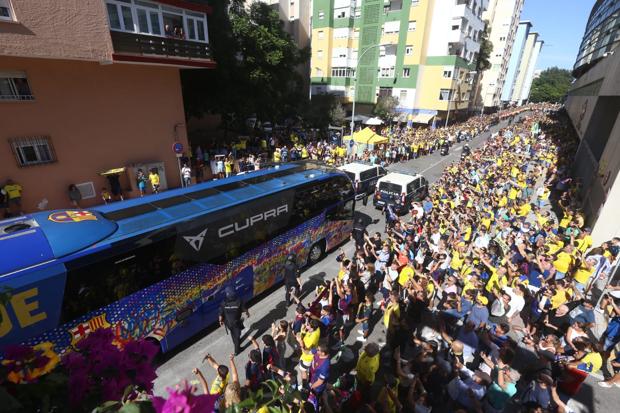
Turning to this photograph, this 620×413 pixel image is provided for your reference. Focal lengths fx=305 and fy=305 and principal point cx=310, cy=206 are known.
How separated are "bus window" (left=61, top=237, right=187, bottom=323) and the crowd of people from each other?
1.45 m

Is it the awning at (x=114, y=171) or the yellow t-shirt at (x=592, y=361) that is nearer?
the yellow t-shirt at (x=592, y=361)

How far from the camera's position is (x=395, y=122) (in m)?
46.2

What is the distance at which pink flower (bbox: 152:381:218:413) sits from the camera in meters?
1.09

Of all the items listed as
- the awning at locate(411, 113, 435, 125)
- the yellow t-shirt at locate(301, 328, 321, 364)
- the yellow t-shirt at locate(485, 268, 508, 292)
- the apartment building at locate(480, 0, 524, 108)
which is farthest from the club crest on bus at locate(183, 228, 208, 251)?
the apartment building at locate(480, 0, 524, 108)

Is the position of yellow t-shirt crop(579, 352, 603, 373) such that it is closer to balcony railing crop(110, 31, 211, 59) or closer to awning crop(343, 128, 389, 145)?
balcony railing crop(110, 31, 211, 59)

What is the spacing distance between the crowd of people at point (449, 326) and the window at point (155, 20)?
12932 mm

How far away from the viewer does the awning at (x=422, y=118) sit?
44031mm

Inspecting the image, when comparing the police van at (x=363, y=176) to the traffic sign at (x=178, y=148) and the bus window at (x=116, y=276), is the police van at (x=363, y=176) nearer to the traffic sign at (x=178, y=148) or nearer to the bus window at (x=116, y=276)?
the traffic sign at (x=178, y=148)

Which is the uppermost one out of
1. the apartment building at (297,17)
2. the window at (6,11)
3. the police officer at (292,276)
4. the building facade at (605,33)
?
the apartment building at (297,17)

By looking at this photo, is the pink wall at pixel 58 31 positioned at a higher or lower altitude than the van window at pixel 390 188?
higher

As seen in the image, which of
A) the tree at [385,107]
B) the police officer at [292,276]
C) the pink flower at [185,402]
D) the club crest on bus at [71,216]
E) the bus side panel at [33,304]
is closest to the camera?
the pink flower at [185,402]

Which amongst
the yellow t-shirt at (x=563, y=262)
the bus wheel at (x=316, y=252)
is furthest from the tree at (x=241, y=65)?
the yellow t-shirt at (x=563, y=262)

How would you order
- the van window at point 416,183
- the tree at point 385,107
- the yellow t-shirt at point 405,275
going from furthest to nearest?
the tree at point 385,107, the van window at point 416,183, the yellow t-shirt at point 405,275

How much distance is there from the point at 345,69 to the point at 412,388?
48388 mm
